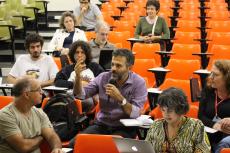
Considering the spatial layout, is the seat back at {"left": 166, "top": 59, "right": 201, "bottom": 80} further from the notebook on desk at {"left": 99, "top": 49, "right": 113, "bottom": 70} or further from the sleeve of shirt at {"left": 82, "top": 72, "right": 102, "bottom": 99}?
the sleeve of shirt at {"left": 82, "top": 72, "right": 102, "bottom": 99}

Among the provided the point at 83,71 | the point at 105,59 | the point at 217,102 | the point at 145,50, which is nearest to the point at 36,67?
the point at 83,71

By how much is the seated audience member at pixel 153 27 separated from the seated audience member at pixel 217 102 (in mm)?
3696

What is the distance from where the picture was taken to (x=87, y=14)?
855 centimetres

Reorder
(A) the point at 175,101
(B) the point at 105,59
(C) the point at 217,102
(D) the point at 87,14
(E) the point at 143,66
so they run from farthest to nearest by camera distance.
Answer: (D) the point at 87,14 < (E) the point at 143,66 < (B) the point at 105,59 < (C) the point at 217,102 < (A) the point at 175,101

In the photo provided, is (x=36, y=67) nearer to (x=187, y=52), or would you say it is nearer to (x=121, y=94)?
(x=121, y=94)

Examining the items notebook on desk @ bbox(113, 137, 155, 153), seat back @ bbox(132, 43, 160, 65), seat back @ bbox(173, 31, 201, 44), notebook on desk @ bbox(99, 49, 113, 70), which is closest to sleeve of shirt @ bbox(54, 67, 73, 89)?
notebook on desk @ bbox(99, 49, 113, 70)

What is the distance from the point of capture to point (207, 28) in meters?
8.41

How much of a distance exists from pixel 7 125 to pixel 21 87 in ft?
0.90

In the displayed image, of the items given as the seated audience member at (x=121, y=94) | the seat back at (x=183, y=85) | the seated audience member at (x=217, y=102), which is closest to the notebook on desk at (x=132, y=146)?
the seated audience member at (x=217, y=102)

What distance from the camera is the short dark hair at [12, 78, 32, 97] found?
337 cm

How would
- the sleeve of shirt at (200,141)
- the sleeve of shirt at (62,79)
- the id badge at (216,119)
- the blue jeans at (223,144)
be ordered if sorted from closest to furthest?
the sleeve of shirt at (200,141), the blue jeans at (223,144), the id badge at (216,119), the sleeve of shirt at (62,79)

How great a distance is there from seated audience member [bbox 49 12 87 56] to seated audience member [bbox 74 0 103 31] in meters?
1.51

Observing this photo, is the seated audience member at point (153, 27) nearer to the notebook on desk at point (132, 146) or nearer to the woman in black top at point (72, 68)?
the woman in black top at point (72, 68)

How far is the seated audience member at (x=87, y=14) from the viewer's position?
27.5 feet
